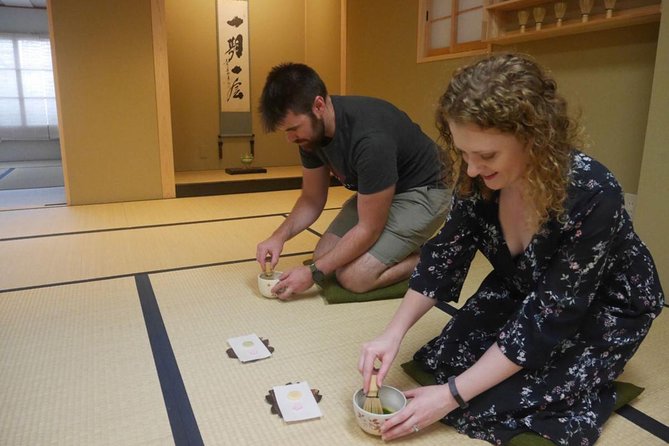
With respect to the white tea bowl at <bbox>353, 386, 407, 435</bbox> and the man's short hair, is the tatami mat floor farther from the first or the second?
the man's short hair

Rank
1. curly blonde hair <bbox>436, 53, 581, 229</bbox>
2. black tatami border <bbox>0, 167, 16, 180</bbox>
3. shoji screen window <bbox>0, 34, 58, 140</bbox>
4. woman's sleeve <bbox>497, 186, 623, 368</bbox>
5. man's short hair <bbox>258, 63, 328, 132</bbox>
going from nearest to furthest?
curly blonde hair <bbox>436, 53, 581, 229</bbox>, woman's sleeve <bbox>497, 186, 623, 368</bbox>, man's short hair <bbox>258, 63, 328, 132</bbox>, black tatami border <bbox>0, 167, 16, 180</bbox>, shoji screen window <bbox>0, 34, 58, 140</bbox>

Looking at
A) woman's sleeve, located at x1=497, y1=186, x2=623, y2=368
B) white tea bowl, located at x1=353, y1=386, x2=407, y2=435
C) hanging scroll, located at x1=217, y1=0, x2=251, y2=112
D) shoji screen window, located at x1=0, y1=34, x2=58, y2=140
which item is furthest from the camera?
shoji screen window, located at x1=0, y1=34, x2=58, y2=140

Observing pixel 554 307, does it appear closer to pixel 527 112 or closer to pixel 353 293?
pixel 527 112

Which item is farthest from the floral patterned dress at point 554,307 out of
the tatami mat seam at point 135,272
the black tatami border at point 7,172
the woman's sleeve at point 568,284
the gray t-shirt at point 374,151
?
the black tatami border at point 7,172

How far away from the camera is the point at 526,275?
1.14 metres

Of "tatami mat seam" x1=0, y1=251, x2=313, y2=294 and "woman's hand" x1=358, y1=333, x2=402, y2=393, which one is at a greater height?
"woman's hand" x1=358, y1=333, x2=402, y2=393

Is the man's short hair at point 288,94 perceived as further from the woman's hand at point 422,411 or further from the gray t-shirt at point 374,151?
the woman's hand at point 422,411

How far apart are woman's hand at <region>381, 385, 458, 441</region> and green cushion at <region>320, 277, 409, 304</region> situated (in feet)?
2.80

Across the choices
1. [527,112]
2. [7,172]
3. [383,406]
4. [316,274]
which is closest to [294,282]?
[316,274]

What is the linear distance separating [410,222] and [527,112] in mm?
1117

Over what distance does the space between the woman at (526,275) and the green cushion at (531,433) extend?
0.05 ft

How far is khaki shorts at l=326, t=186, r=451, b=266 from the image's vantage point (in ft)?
6.38

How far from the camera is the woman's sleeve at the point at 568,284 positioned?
3.15 feet

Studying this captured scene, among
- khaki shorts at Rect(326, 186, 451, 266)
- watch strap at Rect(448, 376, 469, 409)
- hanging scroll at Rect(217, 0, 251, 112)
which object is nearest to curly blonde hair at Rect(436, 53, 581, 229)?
watch strap at Rect(448, 376, 469, 409)
